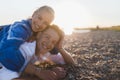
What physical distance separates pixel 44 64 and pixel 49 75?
149 centimetres

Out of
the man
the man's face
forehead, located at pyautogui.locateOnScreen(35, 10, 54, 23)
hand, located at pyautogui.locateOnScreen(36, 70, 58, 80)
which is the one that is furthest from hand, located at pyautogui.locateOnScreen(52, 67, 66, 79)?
forehead, located at pyautogui.locateOnScreen(35, 10, 54, 23)

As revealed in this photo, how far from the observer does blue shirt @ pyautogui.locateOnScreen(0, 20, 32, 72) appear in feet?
24.1

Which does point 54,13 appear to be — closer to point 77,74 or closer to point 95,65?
point 77,74

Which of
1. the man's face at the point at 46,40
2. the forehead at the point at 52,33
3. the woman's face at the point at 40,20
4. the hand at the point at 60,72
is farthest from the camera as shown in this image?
the hand at the point at 60,72

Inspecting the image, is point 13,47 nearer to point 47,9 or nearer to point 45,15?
point 45,15

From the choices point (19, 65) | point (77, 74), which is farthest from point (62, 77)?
point (19, 65)

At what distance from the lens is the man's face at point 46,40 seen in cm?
788

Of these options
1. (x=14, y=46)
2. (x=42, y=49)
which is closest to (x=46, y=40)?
(x=42, y=49)

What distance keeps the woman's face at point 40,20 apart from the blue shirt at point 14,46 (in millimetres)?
156

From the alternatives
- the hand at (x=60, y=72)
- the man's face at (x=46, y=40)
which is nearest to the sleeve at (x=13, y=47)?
the man's face at (x=46, y=40)

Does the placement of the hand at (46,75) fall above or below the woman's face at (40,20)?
below

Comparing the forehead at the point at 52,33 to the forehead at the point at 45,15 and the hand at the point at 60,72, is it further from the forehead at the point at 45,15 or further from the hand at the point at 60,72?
the hand at the point at 60,72

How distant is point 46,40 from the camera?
7.86 metres

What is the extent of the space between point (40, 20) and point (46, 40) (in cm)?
39
